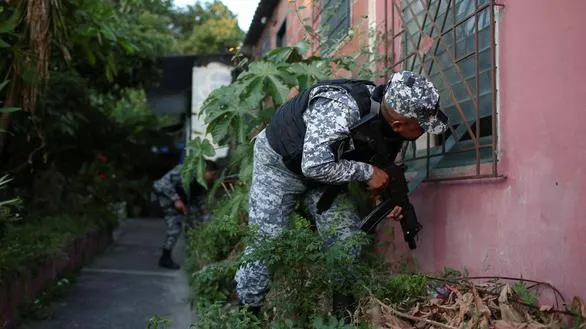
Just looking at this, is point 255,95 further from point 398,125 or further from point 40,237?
point 40,237

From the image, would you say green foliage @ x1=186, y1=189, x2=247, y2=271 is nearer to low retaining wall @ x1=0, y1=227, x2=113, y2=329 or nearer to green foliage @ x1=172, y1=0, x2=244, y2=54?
low retaining wall @ x1=0, y1=227, x2=113, y2=329

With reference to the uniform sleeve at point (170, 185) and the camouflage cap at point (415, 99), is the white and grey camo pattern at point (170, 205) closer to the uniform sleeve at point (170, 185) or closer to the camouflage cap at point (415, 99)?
the uniform sleeve at point (170, 185)

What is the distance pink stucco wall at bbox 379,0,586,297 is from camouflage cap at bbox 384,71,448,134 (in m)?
0.31

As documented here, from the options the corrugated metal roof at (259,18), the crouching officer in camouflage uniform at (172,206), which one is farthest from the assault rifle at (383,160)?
the corrugated metal roof at (259,18)

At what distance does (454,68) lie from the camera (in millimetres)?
3426

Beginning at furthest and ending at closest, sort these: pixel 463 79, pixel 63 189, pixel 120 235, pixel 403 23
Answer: pixel 120 235, pixel 63 189, pixel 403 23, pixel 463 79

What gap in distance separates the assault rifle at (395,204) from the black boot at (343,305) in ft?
1.43

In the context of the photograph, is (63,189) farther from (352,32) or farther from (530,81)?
(530,81)

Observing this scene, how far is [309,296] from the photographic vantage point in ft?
9.06

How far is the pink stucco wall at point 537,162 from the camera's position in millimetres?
2338

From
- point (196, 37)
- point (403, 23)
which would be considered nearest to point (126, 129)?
point (403, 23)

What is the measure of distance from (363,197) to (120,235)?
7.83m

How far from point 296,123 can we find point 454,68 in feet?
3.19

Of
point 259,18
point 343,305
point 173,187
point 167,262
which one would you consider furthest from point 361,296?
point 259,18
